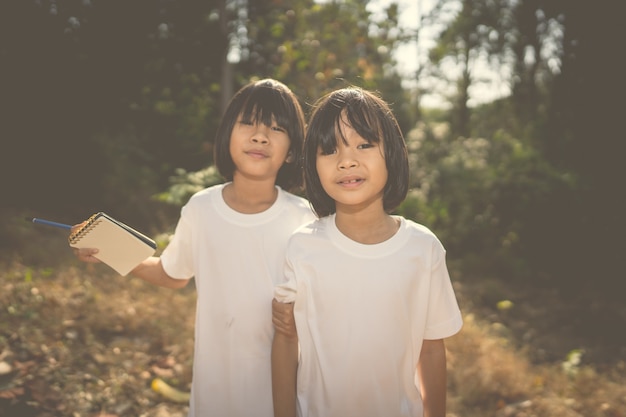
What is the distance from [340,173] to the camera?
1.56 m

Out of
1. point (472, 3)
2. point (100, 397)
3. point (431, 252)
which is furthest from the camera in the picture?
point (472, 3)

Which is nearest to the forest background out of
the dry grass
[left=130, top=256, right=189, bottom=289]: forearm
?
the dry grass

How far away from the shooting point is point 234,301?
1.86m

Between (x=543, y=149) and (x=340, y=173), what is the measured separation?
6.09 m

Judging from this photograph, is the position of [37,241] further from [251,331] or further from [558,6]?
[558,6]

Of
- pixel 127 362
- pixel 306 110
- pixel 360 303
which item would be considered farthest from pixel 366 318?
pixel 306 110

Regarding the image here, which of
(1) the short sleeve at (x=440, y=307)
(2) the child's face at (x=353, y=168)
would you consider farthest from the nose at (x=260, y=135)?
(1) the short sleeve at (x=440, y=307)

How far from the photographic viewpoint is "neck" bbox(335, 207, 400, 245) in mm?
1604

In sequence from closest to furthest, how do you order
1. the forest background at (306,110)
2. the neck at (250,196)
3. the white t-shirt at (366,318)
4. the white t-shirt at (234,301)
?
the white t-shirt at (366,318) → the white t-shirt at (234,301) → the neck at (250,196) → the forest background at (306,110)

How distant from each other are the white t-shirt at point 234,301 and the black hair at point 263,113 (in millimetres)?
231

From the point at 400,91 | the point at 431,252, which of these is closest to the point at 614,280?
the point at 431,252

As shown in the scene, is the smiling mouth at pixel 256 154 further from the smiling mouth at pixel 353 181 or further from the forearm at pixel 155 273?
the forearm at pixel 155 273

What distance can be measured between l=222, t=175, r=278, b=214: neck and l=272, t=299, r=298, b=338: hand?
489mm

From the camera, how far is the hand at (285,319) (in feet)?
5.11
